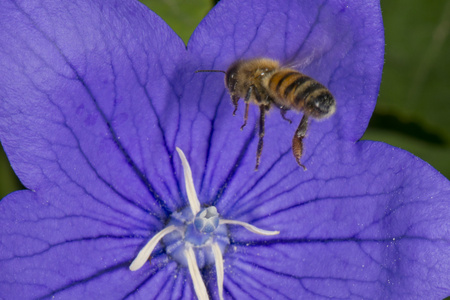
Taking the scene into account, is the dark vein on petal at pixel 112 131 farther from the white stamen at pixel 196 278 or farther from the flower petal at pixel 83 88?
the white stamen at pixel 196 278

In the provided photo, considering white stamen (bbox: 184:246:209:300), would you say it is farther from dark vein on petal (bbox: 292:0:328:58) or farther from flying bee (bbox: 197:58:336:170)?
dark vein on petal (bbox: 292:0:328:58)

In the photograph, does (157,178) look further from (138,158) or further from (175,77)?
(175,77)

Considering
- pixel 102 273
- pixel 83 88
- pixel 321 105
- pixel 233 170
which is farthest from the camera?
pixel 233 170

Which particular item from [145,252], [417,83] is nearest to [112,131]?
[145,252]

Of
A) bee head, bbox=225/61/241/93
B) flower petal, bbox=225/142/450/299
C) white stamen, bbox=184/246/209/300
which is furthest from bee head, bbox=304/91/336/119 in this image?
white stamen, bbox=184/246/209/300

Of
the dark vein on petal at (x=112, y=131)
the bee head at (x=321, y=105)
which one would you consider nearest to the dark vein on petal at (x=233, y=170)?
the dark vein on petal at (x=112, y=131)

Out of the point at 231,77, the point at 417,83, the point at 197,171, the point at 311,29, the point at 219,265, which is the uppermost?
the point at 231,77

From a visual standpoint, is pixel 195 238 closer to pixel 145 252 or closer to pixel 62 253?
pixel 145 252
